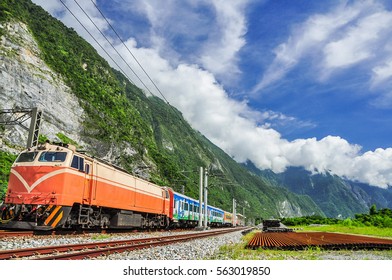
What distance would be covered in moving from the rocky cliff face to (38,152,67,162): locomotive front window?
5134cm

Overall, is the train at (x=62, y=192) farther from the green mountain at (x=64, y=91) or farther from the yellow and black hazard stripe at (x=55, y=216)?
the green mountain at (x=64, y=91)

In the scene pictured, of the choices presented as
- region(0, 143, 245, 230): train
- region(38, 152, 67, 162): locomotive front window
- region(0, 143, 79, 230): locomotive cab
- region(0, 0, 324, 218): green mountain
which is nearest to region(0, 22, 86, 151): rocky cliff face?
region(0, 0, 324, 218): green mountain

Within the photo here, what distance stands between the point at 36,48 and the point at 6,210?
289ft

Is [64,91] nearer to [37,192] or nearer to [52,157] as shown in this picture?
[52,157]

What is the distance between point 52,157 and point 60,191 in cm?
219

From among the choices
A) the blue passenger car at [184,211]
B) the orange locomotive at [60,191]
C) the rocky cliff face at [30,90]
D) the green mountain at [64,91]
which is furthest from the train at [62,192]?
the rocky cliff face at [30,90]

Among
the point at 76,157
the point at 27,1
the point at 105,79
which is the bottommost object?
the point at 76,157

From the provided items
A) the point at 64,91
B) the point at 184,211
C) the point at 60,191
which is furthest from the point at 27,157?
the point at 64,91

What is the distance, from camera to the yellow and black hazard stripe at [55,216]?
675 inches

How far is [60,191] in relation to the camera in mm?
17656

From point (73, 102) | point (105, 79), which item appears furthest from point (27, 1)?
point (73, 102)

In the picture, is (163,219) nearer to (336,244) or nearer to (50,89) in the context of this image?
(336,244)

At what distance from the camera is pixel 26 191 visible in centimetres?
1769

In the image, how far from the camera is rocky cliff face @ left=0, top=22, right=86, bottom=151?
233 ft
